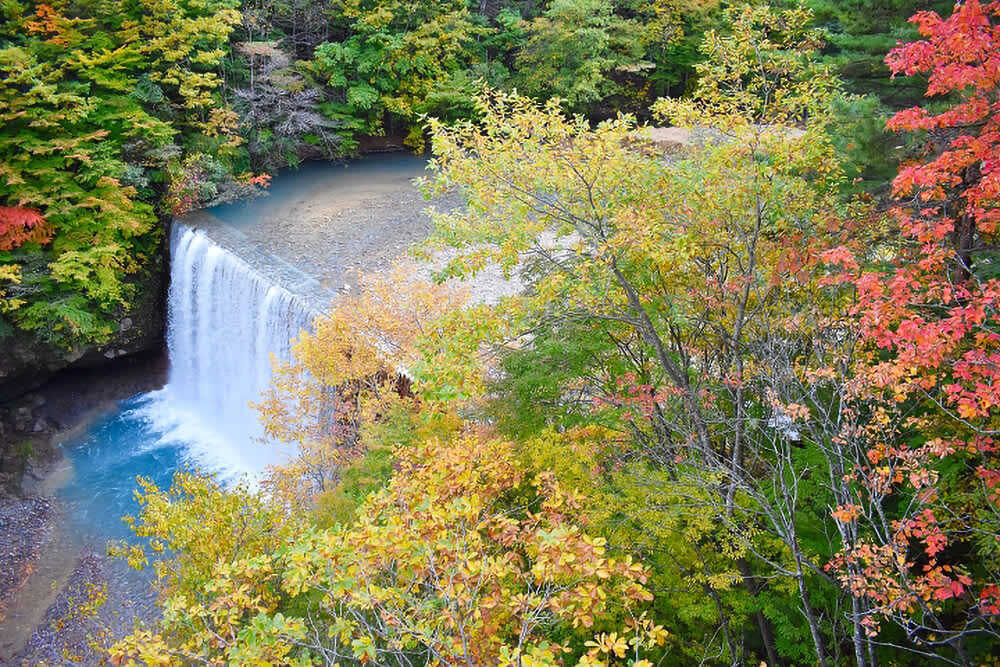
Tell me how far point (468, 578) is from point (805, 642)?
358cm

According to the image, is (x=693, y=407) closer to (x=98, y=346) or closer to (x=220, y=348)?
(x=220, y=348)

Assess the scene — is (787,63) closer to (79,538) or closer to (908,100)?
(908,100)

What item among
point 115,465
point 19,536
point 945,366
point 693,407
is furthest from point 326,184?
point 945,366

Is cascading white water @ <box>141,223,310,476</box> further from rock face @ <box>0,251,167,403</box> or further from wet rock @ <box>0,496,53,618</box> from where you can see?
wet rock @ <box>0,496,53,618</box>

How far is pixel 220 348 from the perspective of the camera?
16719 millimetres

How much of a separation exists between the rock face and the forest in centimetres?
828

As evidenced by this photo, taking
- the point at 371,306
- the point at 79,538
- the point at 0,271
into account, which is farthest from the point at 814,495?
the point at 0,271

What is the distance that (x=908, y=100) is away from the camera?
23.5 ft

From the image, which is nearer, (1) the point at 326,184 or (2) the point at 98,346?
(2) the point at 98,346

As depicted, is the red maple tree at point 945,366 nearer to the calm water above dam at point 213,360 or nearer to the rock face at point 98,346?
the calm water above dam at point 213,360

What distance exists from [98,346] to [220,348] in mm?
3144

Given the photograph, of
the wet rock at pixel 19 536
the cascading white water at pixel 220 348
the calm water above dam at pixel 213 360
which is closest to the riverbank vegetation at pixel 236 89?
the cascading white water at pixel 220 348

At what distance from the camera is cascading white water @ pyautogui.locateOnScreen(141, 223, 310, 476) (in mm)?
14852

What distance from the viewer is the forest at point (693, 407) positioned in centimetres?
416
